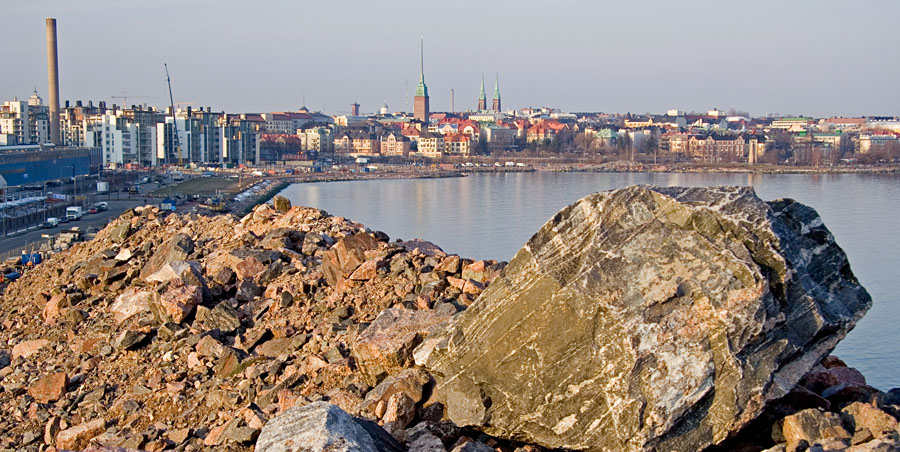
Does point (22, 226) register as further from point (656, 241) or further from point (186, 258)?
point (656, 241)

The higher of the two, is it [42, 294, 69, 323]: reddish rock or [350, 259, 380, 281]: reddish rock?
[350, 259, 380, 281]: reddish rock

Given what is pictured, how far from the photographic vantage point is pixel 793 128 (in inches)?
2785

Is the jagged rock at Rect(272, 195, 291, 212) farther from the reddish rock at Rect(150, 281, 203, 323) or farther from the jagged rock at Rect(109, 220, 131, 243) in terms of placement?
the reddish rock at Rect(150, 281, 203, 323)

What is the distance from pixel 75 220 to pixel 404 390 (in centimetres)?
1588

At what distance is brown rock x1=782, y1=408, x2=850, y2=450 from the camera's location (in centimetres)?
232

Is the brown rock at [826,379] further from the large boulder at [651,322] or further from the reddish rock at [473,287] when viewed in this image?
the reddish rock at [473,287]

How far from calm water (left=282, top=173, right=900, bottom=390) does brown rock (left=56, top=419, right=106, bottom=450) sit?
198 inches

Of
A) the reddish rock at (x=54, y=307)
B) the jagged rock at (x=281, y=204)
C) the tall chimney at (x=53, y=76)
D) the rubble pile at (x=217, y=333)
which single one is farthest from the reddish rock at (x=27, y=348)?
the tall chimney at (x=53, y=76)

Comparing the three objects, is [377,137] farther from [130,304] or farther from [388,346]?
[388,346]

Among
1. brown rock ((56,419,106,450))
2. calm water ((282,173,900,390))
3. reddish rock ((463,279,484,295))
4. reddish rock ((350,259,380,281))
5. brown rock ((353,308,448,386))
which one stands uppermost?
reddish rock ((350,259,380,281))

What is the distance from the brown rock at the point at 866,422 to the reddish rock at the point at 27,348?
128 inches

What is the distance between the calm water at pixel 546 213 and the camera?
7.93 metres

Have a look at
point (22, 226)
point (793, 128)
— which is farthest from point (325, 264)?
point (793, 128)

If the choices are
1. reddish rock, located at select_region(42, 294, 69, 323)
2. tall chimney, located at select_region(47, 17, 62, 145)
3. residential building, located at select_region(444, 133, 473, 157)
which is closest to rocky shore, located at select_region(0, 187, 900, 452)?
reddish rock, located at select_region(42, 294, 69, 323)
